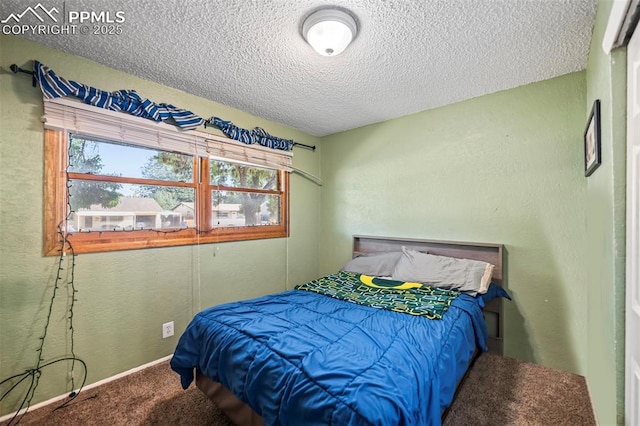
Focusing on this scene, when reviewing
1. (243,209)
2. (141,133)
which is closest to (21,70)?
(141,133)

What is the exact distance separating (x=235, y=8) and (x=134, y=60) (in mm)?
986

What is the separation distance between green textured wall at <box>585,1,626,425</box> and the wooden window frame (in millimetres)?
2678

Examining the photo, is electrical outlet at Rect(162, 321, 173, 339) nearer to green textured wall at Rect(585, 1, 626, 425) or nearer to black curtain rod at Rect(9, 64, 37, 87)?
black curtain rod at Rect(9, 64, 37, 87)

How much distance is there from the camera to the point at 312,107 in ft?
8.91

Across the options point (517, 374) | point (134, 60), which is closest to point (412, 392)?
point (517, 374)

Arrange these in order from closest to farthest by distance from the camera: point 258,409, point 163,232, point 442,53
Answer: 1. point 258,409
2. point 442,53
3. point 163,232

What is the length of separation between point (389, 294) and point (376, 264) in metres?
0.62

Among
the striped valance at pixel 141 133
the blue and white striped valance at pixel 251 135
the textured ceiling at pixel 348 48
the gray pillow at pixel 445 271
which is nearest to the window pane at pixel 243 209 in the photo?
the striped valance at pixel 141 133

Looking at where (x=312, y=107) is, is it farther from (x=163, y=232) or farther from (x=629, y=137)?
(x=629, y=137)

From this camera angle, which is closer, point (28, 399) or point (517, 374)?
point (28, 399)

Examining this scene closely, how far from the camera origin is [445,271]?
231 centimetres

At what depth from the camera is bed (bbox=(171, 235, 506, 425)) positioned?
100cm

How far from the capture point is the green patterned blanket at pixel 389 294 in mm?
1777

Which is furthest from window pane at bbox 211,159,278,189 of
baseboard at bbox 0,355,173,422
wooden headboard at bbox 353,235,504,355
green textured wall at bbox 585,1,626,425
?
green textured wall at bbox 585,1,626,425
